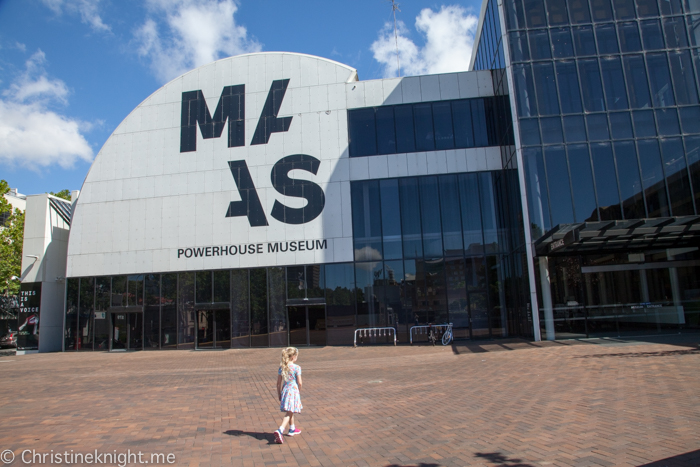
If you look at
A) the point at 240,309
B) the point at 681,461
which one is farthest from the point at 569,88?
the point at 240,309

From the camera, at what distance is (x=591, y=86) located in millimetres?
19359

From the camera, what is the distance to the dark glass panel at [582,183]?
18297 mm

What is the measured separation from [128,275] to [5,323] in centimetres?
1679

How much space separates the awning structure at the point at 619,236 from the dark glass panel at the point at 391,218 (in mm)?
6544

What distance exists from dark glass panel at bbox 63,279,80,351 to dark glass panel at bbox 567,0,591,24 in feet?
91.7

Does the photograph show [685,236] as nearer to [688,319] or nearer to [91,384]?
[688,319]

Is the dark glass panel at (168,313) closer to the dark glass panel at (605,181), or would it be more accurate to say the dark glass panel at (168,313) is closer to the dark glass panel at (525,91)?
the dark glass panel at (525,91)

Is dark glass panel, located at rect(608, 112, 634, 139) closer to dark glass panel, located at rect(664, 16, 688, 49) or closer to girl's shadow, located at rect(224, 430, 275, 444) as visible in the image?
dark glass panel, located at rect(664, 16, 688, 49)

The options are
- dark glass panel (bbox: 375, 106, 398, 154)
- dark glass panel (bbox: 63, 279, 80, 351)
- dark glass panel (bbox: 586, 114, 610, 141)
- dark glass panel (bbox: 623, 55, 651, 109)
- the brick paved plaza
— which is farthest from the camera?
dark glass panel (bbox: 63, 279, 80, 351)

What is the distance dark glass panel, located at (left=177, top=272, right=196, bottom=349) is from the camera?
23.9 metres

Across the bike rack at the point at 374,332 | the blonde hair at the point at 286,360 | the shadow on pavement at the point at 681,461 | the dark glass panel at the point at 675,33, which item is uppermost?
the dark glass panel at the point at 675,33

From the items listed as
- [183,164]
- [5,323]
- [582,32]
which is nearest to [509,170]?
[582,32]

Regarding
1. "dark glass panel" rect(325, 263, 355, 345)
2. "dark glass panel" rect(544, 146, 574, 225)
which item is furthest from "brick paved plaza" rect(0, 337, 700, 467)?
"dark glass panel" rect(325, 263, 355, 345)

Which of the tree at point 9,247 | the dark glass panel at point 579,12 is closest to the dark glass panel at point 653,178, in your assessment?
the dark glass panel at point 579,12
